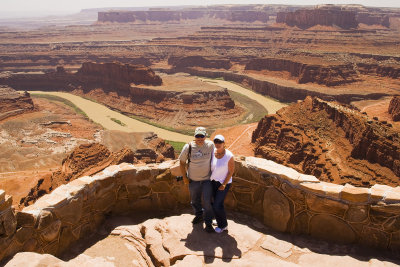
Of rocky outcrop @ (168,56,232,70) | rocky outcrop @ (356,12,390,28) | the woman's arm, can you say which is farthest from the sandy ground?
rocky outcrop @ (356,12,390,28)

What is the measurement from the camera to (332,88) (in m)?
51.4

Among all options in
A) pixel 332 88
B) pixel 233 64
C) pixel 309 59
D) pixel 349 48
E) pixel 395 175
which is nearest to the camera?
pixel 395 175

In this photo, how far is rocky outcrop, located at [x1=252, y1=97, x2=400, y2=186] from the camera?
1638 centimetres

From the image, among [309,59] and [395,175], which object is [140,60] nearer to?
[309,59]

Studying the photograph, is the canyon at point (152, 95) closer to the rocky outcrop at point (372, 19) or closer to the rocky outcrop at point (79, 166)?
the rocky outcrop at point (79, 166)

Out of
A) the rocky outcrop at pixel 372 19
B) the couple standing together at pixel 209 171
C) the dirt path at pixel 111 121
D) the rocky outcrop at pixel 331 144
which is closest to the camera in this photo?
the couple standing together at pixel 209 171

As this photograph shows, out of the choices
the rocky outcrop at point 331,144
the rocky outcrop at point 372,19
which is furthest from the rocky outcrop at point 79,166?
the rocky outcrop at point 372,19

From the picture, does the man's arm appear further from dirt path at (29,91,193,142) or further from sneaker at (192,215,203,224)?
dirt path at (29,91,193,142)

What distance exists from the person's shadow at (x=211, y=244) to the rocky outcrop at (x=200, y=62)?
235 feet

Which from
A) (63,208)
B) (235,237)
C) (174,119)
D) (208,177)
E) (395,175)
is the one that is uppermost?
(208,177)

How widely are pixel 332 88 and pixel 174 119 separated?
2725 centimetres

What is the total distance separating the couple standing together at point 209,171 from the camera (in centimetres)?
546

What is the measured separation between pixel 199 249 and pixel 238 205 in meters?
1.67

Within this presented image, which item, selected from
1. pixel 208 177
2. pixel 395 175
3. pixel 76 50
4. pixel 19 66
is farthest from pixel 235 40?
Answer: pixel 208 177
